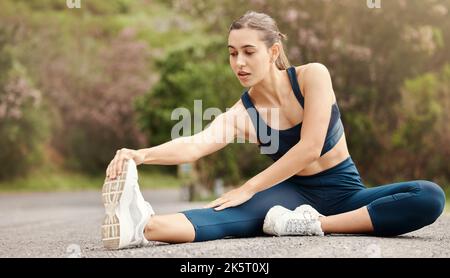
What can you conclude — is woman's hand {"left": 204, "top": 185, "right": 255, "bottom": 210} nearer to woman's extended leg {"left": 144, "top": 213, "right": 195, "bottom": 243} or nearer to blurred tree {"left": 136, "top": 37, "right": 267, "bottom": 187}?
woman's extended leg {"left": 144, "top": 213, "right": 195, "bottom": 243}

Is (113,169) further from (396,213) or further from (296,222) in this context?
(396,213)

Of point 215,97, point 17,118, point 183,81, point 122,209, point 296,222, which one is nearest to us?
point 122,209

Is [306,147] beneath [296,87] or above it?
A: beneath

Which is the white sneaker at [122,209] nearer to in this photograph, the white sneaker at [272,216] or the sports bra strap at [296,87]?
the white sneaker at [272,216]

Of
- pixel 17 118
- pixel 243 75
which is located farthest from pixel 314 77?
pixel 17 118

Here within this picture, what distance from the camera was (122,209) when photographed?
3297 millimetres

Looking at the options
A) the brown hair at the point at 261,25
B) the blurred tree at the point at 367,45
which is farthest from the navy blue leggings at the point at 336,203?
the blurred tree at the point at 367,45

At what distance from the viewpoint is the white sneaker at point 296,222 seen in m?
3.63

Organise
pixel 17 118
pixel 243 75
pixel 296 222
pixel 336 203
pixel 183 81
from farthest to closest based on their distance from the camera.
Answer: pixel 17 118
pixel 183 81
pixel 336 203
pixel 243 75
pixel 296 222

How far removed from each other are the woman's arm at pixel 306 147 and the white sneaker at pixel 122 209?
1.63 feet

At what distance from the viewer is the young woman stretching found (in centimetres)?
361

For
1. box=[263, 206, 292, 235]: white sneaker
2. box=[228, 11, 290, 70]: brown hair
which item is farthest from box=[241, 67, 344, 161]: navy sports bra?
box=[263, 206, 292, 235]: white sneaker

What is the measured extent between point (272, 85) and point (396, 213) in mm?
901
